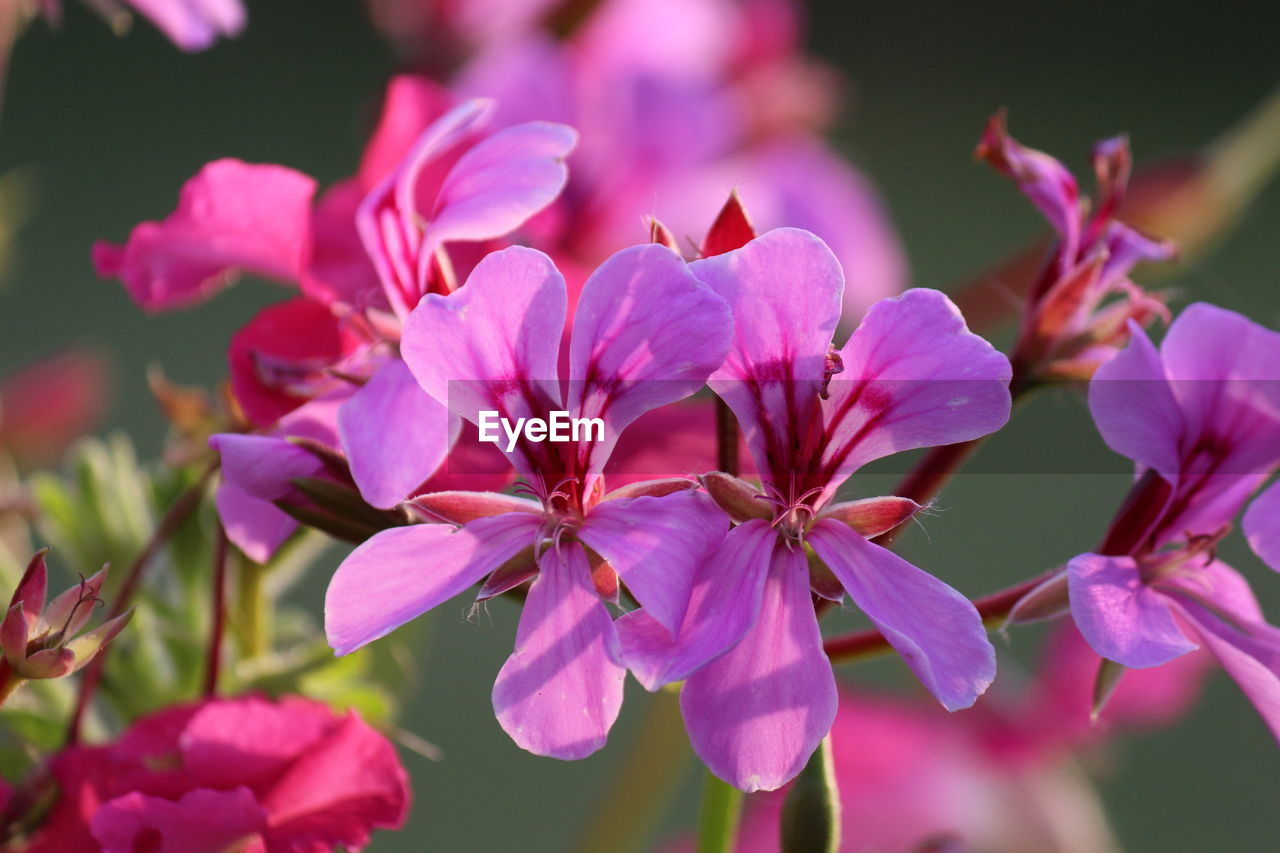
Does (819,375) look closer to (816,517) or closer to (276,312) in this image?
(816,517)

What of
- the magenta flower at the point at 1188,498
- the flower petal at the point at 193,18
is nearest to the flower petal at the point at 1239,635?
the magenta flower at the point at 1188,498

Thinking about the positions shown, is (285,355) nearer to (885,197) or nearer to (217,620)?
(217,620)

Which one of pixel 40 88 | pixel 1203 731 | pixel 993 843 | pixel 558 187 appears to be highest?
pixel 558 187

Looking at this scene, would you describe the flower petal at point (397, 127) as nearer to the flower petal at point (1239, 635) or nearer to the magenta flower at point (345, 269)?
the magenta flower at point (345, 269)

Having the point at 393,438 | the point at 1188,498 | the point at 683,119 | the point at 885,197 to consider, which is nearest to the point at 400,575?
the point at 393,438

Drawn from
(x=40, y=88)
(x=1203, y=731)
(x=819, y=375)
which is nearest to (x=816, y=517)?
(x=819, y=375)

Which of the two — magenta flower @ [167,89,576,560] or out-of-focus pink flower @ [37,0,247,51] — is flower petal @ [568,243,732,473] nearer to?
magenta flower @ [167,89,576,560]

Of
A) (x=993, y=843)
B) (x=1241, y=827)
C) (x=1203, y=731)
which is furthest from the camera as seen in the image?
(x=1203, y=731)
